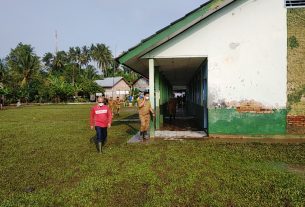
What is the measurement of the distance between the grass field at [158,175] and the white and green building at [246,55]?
105 cm

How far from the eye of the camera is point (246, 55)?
33.6 feet

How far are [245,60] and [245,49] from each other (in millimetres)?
371

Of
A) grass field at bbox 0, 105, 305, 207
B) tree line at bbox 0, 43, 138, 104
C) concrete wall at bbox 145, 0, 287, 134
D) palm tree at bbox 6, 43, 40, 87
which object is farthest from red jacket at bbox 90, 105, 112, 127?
palm tree at bbox 6, 43, 40, 87

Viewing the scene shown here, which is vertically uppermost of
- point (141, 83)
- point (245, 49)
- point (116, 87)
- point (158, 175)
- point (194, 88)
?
point (141, 83)

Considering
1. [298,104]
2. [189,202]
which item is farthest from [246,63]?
[189,202]

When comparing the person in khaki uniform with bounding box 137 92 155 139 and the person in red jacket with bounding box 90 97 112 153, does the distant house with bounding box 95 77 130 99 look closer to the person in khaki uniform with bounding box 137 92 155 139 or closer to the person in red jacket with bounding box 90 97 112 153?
the person in khaki uniform with bounding box 137 92 155 139

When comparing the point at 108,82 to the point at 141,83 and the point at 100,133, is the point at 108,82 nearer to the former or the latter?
the point at 141,83

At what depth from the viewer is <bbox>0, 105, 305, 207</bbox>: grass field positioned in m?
4.99

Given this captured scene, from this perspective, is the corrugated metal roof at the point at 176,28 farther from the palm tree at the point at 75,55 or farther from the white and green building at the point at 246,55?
the palm tree at the point at 75,55

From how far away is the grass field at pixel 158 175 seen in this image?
16.4 ft

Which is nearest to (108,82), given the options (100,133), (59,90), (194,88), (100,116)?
(59,90)

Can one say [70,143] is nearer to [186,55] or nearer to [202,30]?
[186,55]

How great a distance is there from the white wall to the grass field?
5.80ft

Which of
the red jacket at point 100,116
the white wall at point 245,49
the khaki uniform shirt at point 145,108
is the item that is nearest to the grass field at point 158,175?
the red jacket at point 100,116
